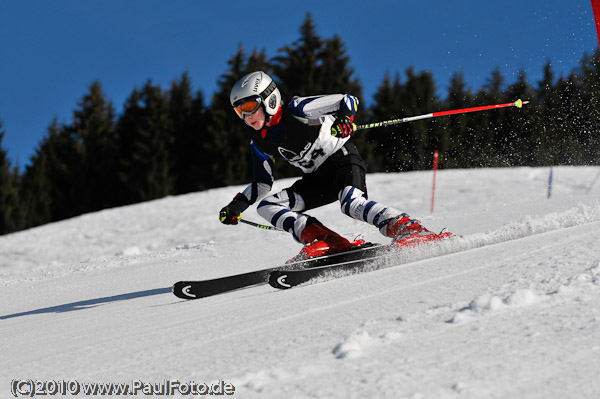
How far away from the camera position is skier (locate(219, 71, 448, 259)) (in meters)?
4.55

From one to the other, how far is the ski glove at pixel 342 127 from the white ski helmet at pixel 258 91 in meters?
0.50

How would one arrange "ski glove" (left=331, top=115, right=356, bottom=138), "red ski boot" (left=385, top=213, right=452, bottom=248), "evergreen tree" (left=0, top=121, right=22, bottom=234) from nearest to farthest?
"ski glove" (left=331, top=115, right=356, bottom=138), "red ski boot" (left=385, top=213, right=452, bottom=248), "evergreen tree" (left=0, top=121, right=22, bottom=234)

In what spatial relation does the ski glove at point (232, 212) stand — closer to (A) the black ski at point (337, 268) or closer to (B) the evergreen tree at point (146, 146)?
(A) the black ski at point (337, 268)

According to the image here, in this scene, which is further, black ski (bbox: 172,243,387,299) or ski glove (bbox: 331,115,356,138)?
ski glove (bbox: 331,115,356,138)

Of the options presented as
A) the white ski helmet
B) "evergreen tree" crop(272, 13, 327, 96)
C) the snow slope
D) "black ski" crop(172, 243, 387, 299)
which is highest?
"evergreen tree" crop(272, 13, 327, 96)

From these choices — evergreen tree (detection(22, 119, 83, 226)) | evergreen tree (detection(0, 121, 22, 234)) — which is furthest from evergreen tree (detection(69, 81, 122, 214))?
evergreen tree (detection(0, 121, 22, 234))

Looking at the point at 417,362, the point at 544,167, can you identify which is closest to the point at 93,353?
the point at 417,362

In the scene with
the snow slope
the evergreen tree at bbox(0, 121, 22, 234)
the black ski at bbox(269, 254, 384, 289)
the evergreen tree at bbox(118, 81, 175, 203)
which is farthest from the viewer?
the evergreen tree at bbox(118, 81, 175, 203)

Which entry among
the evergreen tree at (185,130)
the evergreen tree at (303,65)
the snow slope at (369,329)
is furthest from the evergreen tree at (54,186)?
the snow slope at (369,329)

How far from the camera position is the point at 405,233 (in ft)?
15.0

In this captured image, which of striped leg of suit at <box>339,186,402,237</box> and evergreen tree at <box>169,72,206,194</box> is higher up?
evergreen tree at <box>169,72,206,194</box>

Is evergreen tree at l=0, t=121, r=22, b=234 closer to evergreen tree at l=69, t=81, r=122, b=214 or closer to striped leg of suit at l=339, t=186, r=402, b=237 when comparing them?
evergreen tree at l=69, t=81, r=122, b=214

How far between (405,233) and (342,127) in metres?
0.93

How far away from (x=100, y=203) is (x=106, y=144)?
3270 millimetres
